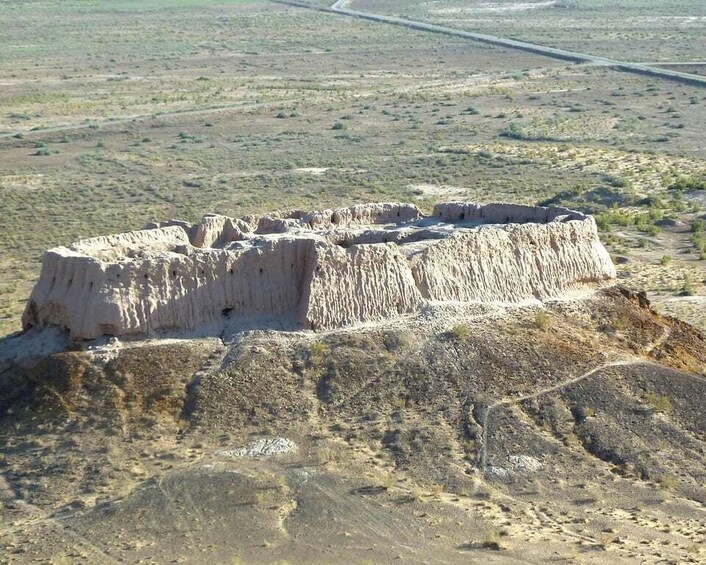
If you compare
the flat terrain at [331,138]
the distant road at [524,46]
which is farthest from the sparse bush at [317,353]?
the distant road at [524,46]

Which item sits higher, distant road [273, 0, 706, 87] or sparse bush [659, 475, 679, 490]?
distant road [273, 0, 706, 87]

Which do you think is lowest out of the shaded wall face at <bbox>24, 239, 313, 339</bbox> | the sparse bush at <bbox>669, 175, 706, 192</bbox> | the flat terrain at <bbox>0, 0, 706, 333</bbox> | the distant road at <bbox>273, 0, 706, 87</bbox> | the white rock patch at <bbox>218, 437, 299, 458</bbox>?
the flat terrain at <bbox>0, 0, 706, 333</bbox>

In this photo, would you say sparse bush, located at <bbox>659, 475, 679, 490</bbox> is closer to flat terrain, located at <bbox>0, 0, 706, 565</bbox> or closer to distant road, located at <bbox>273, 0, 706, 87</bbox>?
flat terrain, located at <bbox>0, 0, 706, 565</bbox>

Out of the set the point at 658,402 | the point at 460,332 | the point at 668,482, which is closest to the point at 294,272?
the point at 460,332

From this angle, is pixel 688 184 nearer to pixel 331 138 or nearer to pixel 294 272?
pixel 331 138

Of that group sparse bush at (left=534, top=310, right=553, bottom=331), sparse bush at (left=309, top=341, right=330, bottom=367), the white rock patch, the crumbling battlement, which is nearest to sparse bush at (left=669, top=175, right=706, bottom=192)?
the crumbling battlement

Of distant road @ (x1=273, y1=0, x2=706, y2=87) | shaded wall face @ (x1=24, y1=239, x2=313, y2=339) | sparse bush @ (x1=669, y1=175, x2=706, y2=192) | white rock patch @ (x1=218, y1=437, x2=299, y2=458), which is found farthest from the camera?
distant road @ (x1=273, y1=0, x2=706, y2=87)

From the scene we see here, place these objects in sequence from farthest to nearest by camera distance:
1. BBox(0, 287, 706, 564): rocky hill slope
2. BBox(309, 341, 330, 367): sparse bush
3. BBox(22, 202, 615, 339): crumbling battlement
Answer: BBox(309, 341, 330, 367): sparse bush → BBox(22, 202, 615, 339): crumbling battlement → BBox(0, 287, 706, 564): rocky hill slope
